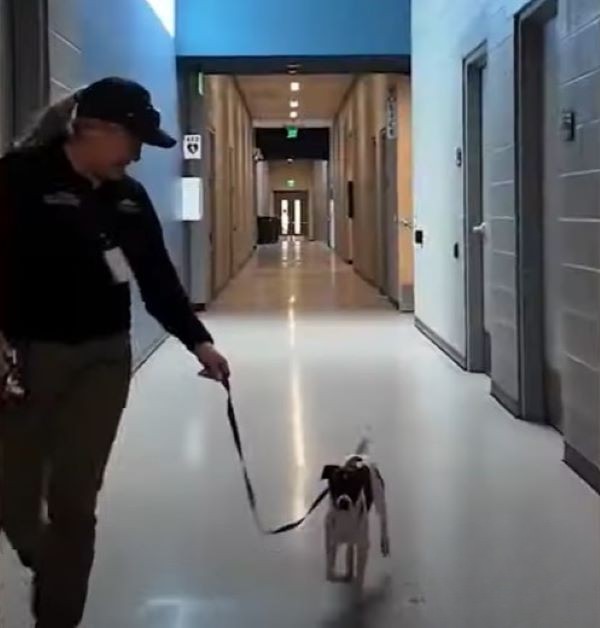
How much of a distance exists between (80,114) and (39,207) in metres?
0.22

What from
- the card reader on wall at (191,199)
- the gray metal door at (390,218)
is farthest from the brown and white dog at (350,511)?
the gray metal door at (390,218)

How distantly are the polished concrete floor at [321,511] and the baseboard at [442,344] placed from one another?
169mm

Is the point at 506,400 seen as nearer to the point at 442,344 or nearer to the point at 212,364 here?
the point at 442,344

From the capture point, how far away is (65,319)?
279 cm

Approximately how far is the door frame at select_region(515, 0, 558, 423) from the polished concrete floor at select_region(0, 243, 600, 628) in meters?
0.26

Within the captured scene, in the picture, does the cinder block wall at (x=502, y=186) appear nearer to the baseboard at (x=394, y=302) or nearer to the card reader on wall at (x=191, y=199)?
the baseboard at (x=394, y=302)

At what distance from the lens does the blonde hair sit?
279cm

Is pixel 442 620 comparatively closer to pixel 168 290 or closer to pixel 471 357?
pixel 168 290

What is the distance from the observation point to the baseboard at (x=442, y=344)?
8750mm

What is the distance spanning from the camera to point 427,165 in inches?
413

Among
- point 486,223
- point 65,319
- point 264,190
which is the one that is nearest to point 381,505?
point 65,319

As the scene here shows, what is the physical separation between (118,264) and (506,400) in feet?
14.4

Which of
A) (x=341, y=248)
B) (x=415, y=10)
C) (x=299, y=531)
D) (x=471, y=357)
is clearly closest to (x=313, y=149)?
(x=341, y=248)

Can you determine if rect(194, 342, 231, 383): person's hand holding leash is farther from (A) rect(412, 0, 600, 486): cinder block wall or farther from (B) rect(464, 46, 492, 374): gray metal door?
(B) rect(464, 46, 492, 374): gray metal door
